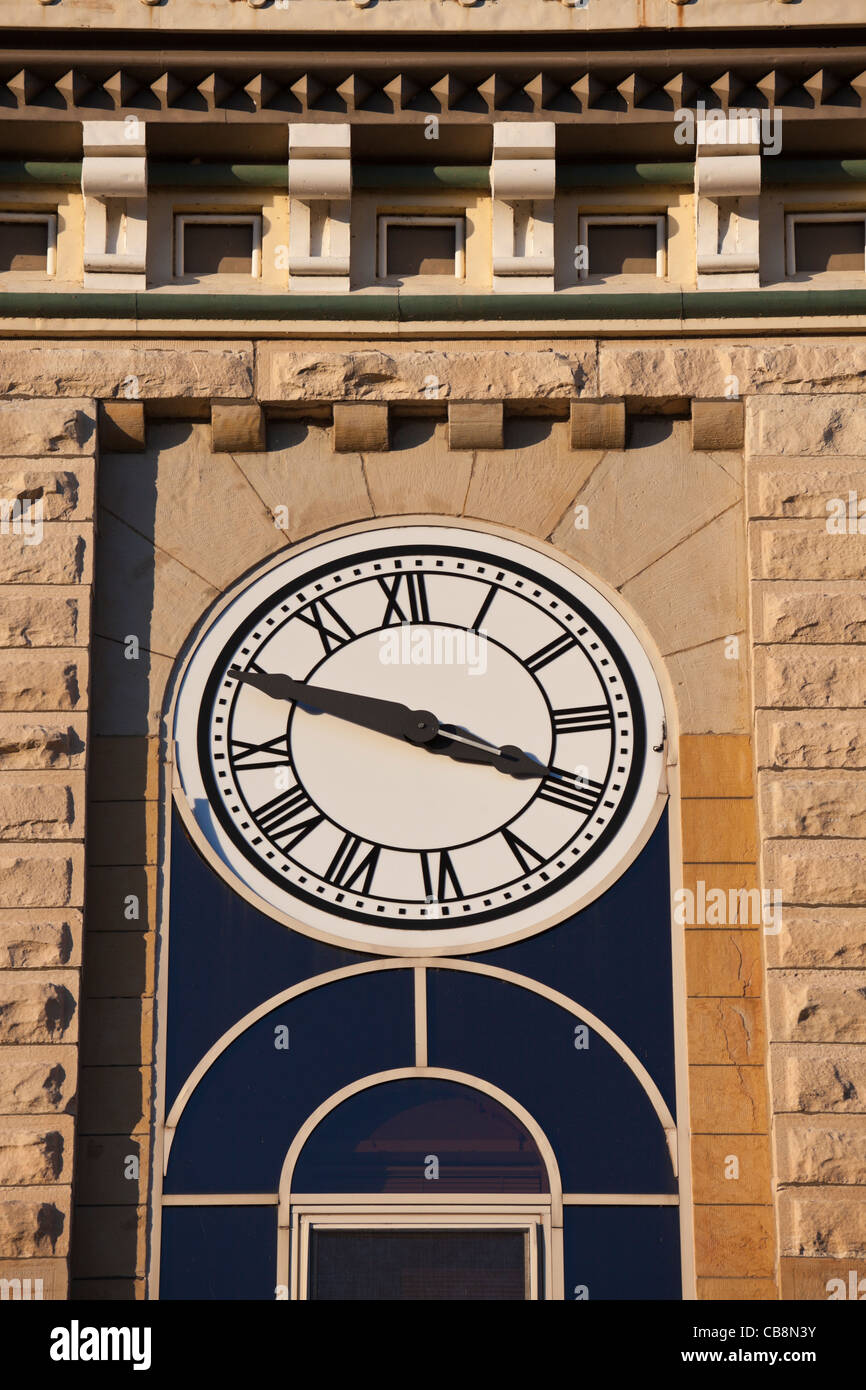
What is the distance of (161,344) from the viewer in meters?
14.4

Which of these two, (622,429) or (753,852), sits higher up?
(622,429)

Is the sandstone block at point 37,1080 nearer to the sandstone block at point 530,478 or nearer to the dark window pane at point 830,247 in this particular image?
the sandstone block at point 530,478

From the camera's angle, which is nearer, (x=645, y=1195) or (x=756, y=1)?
(x=645, y=1195)

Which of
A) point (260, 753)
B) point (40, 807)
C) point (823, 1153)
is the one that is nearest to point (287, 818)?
point (260, 753)

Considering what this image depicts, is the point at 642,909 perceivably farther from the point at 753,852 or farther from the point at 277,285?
the point at 277,285

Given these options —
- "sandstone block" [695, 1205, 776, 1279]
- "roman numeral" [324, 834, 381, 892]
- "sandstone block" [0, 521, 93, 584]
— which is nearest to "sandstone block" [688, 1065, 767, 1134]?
"sandstone block" [695, 1205, 776, 1279]

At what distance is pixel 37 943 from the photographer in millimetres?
13039

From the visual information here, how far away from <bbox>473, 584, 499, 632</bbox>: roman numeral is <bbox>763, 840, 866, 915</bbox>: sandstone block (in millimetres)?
1871

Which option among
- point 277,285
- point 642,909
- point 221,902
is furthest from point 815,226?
point 221,902

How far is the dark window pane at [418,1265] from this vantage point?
41.7 ft

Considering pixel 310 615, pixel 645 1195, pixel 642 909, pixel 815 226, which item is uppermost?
pixel 815 226

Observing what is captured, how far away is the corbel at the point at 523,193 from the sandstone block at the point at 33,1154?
5.07 metres

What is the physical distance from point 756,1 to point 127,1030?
6412mm

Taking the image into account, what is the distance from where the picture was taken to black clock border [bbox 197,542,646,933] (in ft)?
43.9
